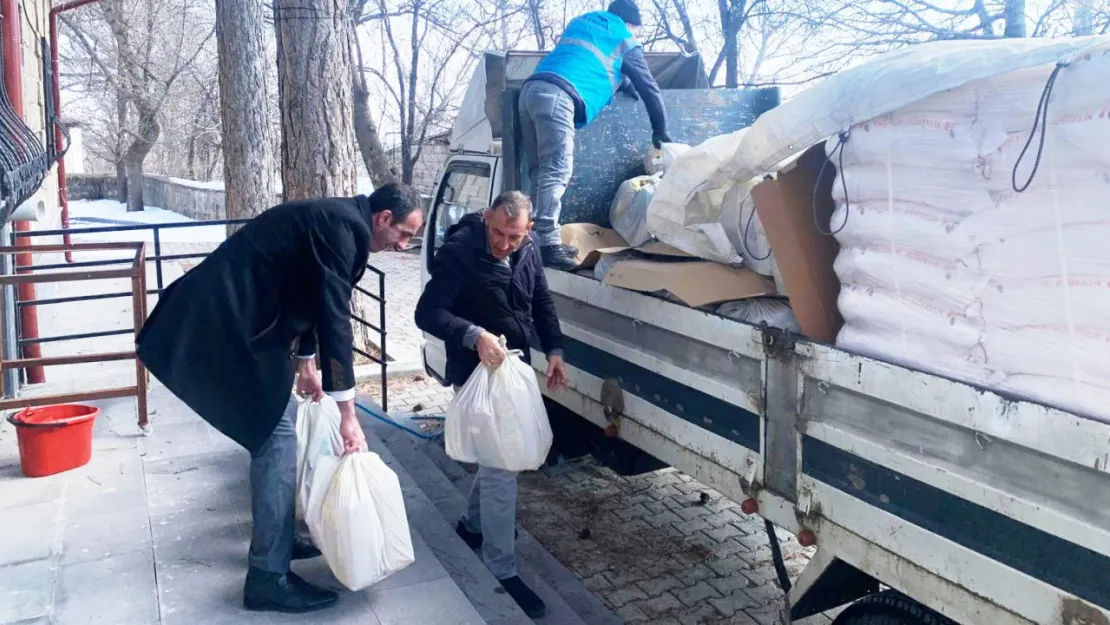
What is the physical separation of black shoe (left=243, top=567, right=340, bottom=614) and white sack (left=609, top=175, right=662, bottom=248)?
2270mm

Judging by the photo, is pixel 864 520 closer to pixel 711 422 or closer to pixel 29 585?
pixel 711 422

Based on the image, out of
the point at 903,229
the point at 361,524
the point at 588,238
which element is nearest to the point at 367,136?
the point at 588,238

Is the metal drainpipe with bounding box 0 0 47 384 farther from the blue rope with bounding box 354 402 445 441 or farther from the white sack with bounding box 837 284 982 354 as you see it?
the white sack with bounding box 837 284 982 354

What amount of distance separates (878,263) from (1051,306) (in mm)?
597

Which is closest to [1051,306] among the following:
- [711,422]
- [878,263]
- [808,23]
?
[878,263]

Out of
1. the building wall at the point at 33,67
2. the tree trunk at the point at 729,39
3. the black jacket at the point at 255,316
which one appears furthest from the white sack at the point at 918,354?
the tree trunk at the point at 729,39

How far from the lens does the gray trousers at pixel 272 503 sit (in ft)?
10.7

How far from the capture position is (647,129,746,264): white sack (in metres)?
3.74

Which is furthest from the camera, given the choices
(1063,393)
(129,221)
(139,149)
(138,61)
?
(139,149)

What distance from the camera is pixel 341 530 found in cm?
316

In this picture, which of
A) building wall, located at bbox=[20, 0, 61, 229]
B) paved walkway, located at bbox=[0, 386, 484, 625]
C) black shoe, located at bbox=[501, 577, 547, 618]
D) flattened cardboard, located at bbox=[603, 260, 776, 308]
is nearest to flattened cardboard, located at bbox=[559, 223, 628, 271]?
flattened cardboard, located at bbox=[603, 260, 776, 308]

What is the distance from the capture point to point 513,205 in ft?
12.5

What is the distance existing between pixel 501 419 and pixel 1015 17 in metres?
9.54

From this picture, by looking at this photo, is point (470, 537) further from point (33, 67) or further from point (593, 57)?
point (33, 67)
